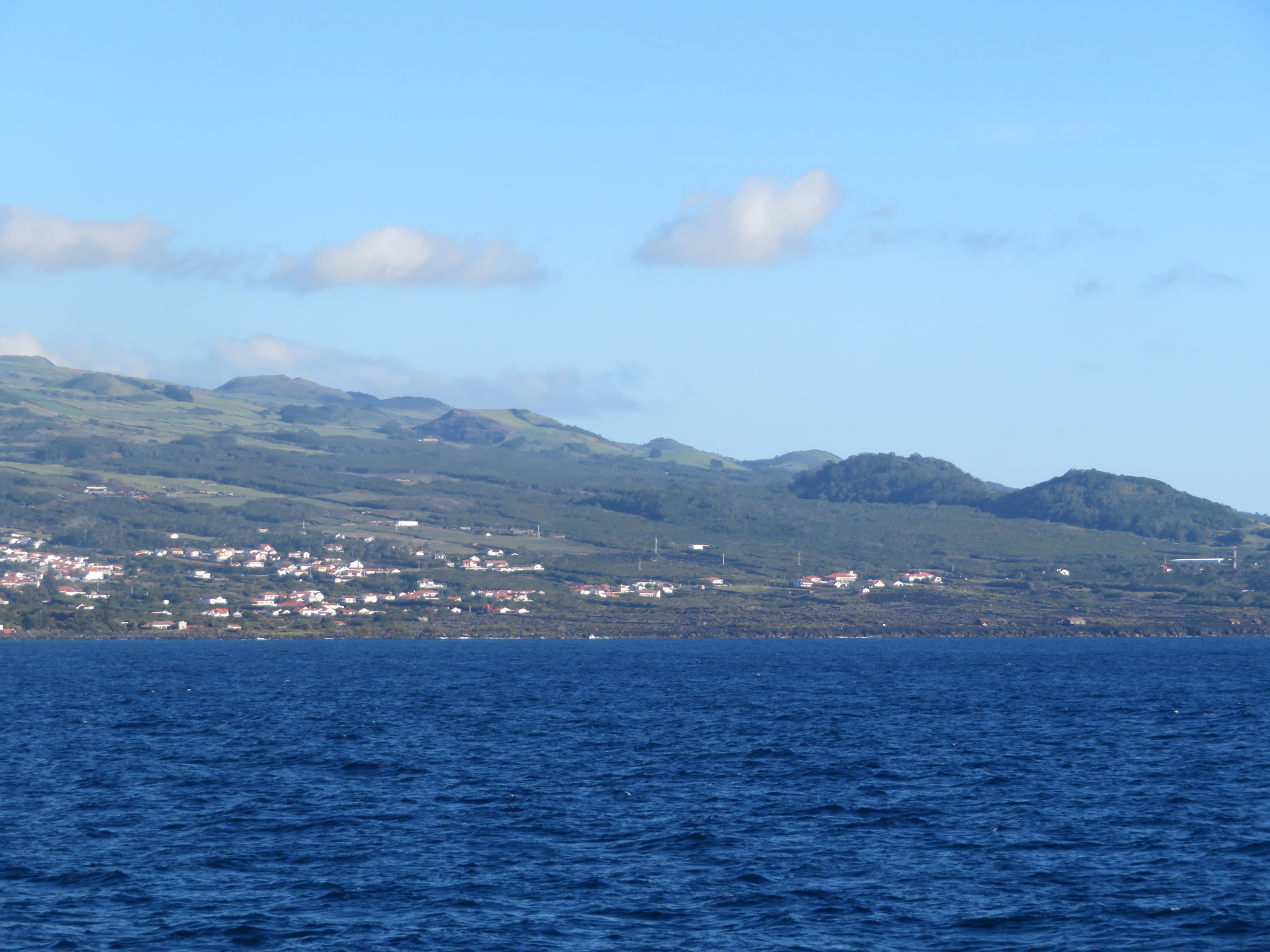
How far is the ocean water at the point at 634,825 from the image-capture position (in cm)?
3303

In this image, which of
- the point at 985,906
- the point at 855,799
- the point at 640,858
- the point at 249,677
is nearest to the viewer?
the point at 985,906

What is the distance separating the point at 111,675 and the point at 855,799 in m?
97.7

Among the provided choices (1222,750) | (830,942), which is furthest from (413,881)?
(1222,750)

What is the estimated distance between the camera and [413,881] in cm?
3747

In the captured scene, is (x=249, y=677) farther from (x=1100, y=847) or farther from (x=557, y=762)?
(x=1100, y=847)

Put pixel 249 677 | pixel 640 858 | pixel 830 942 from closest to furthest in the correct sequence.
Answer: pixel 830 942 → pixel 640 858 → pixel 249 677

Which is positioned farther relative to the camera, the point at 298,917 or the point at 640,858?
the point at 640,858

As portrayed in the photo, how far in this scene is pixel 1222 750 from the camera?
66312 millimetres

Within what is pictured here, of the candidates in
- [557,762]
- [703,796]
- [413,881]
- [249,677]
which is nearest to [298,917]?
[413,881]

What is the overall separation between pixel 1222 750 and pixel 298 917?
50473 millimetres

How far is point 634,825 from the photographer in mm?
45688

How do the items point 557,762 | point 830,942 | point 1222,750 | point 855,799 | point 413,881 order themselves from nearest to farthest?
point 830,942 < point 413,881 < point 855,799 < point 557,762 < point 1222,750

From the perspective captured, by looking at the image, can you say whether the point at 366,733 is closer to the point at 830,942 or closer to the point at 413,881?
the point at 413,881

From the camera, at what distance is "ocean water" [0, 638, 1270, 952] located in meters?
33.0
